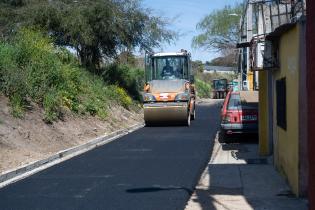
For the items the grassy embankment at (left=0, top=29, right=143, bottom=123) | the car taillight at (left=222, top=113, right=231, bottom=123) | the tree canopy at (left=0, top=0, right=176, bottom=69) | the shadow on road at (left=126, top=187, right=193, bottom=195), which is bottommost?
the shadow on road at (left=126, top=187, right=193, bottom=195)

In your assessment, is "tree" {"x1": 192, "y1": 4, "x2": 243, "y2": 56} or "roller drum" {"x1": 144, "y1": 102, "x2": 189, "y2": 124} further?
"tree" {"x1": 192, "y1": 4, "x2": 243, "y2": 56}

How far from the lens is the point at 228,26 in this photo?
70750 mm

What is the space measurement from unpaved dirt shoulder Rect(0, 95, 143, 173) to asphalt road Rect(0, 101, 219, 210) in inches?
40.6

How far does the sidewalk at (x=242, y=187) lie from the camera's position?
8.94 meters

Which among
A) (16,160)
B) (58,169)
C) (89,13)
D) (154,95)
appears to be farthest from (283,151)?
(89,13)

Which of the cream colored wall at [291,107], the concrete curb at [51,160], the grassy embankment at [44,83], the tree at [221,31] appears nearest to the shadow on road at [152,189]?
the cream colored wall at [291,107]

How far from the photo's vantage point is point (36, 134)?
1677 cm

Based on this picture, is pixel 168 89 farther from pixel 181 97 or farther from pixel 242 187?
pixel 242 187

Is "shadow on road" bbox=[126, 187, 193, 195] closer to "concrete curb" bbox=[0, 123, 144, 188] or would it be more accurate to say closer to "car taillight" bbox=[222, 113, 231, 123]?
"concrete curb" bbox=[0, 123, 144, 188]

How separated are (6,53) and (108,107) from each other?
26.1 ft

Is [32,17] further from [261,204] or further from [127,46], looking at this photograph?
[261,204]

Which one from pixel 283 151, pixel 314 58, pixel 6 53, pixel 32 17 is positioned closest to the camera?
pixel 314 58

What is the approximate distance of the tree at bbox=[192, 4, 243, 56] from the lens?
70.4m

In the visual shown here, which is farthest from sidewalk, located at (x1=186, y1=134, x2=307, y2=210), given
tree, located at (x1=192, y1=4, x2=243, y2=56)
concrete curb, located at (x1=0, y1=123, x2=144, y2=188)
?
tree, located at (x1=192, y1=4, x2=243, y2=56)
